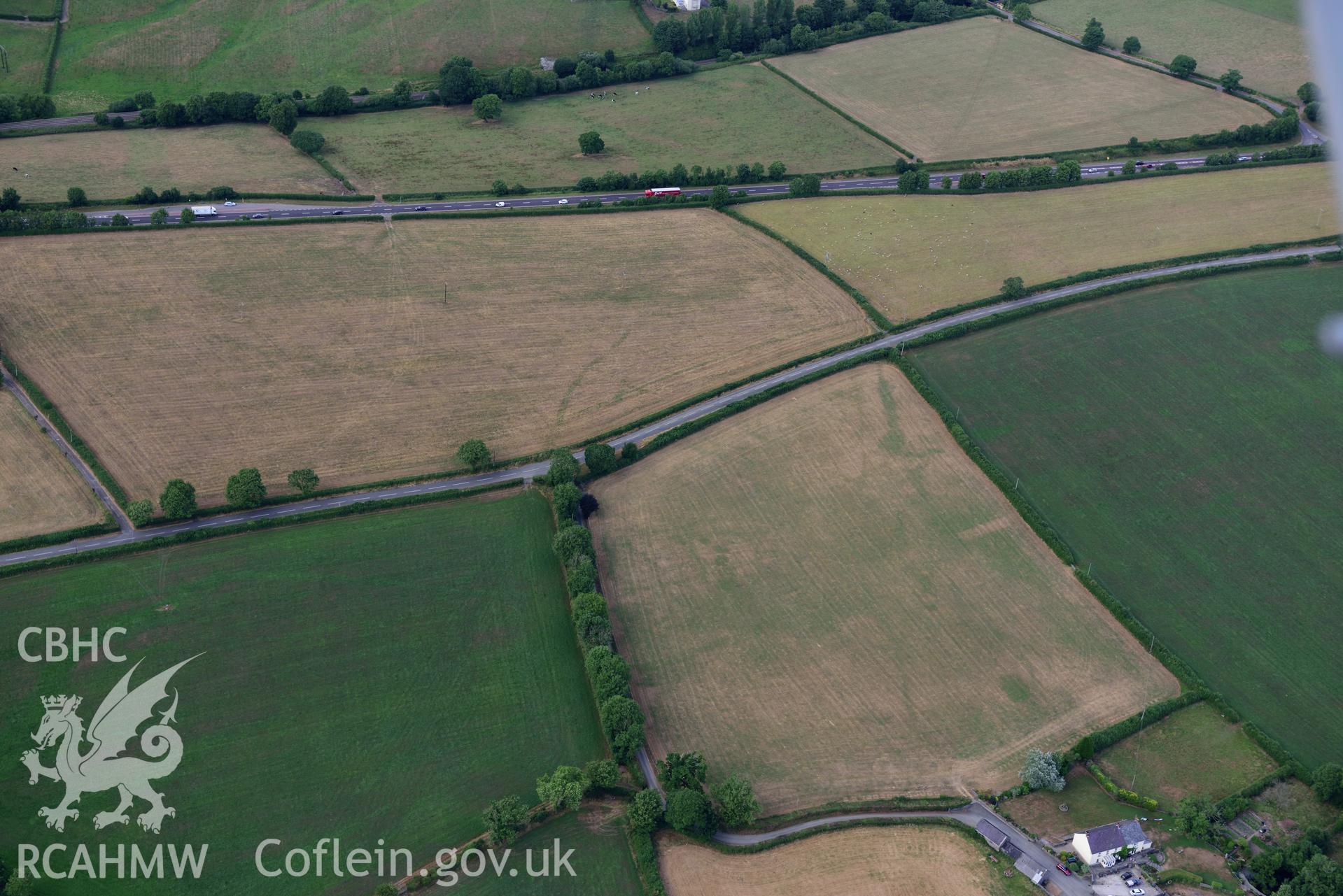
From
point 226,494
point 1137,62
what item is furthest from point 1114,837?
point 1137,62

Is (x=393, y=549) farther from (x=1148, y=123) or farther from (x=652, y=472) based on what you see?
(x=1148, y=123)

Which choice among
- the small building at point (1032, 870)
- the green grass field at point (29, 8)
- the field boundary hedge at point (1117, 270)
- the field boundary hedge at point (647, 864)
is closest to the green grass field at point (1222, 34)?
the field boundary hedge at point (1117, 270)

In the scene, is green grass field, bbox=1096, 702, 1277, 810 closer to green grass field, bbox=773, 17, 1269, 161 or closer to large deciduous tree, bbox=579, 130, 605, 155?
green grass field, bbox=773, 17, 1269, 161

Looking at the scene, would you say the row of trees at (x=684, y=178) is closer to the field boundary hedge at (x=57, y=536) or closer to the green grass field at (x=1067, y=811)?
the field boundary hedge at (x=57, y=536)

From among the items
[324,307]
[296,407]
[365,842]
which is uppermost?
[324,307]

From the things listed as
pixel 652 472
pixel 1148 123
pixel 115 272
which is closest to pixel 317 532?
pixel 652 472

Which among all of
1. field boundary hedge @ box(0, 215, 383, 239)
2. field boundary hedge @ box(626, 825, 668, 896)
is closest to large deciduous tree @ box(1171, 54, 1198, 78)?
field boundary hedge @ box(0, 215, 383, 239)
